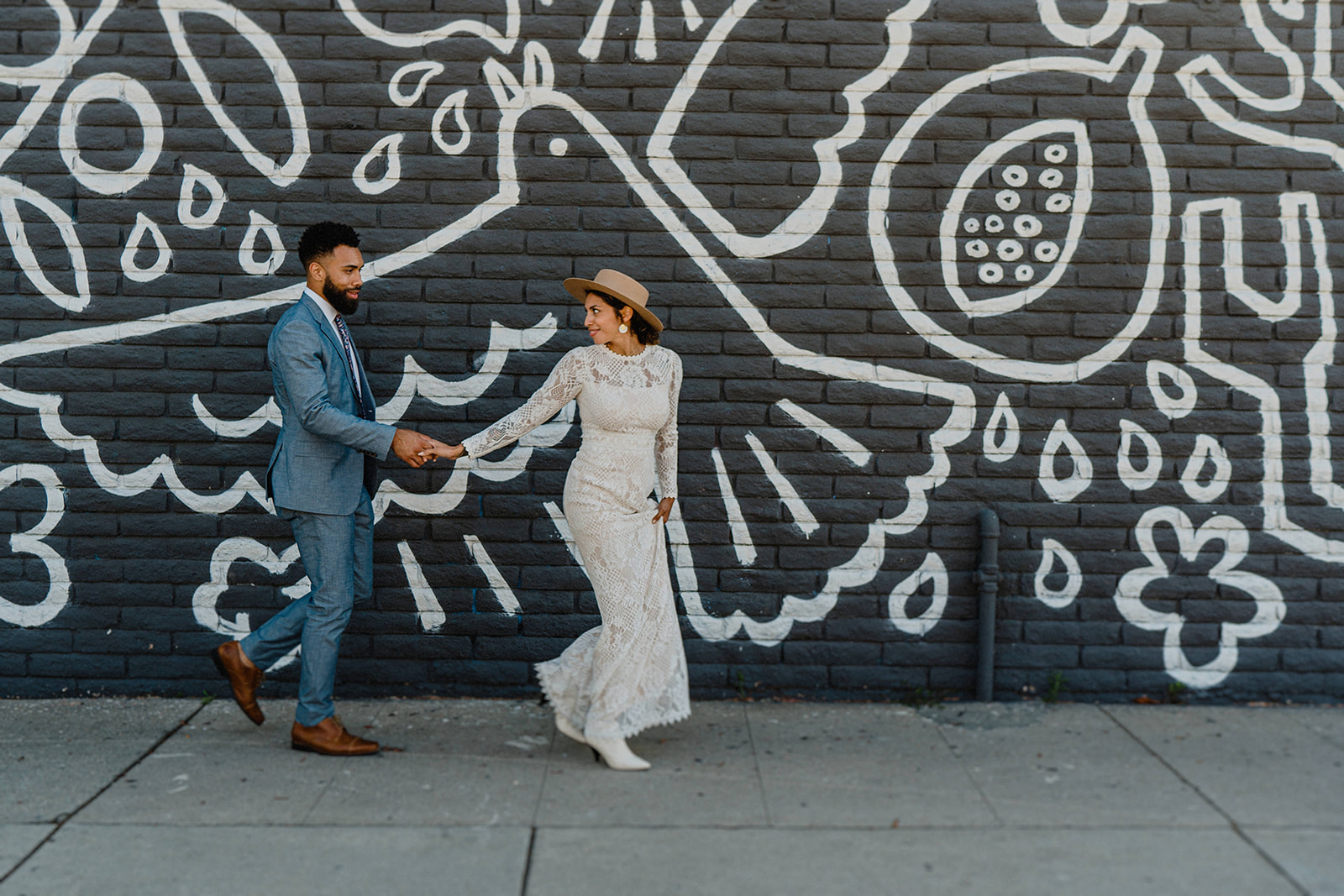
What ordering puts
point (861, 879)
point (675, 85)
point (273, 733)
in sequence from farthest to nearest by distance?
point (675, 85) → point (273, 733) → point (861, 879)

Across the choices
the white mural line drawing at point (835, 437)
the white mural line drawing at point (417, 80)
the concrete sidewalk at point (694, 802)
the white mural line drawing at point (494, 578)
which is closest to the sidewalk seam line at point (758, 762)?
the concrete sidewalk at point (694, 802)

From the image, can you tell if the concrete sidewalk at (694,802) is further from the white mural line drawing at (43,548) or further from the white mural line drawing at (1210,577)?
the white mural line drawing at (43,548)

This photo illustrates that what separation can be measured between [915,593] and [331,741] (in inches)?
103

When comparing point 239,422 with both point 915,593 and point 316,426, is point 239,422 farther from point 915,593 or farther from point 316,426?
point 915,593

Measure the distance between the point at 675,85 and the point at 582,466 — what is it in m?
1.87

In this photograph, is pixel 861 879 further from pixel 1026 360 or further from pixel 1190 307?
pixel 1190 307

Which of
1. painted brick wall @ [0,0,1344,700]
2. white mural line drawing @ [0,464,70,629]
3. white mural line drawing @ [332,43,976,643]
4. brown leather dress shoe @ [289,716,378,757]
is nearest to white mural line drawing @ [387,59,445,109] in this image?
painted brick wall @ [0,0,1344,700]

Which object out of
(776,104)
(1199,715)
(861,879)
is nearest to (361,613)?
(861,879)

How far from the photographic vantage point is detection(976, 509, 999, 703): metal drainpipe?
4.90 meters

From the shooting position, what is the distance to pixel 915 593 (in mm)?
5059

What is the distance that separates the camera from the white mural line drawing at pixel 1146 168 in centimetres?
496

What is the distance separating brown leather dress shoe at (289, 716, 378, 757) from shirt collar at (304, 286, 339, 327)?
1.59m

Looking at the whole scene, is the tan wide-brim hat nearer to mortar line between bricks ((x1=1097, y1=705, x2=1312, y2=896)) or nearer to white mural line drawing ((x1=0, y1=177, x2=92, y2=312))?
white mural line drawing ((x1=0, y1=177, x2=92, y2=312))

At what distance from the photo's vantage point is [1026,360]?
5020mm
